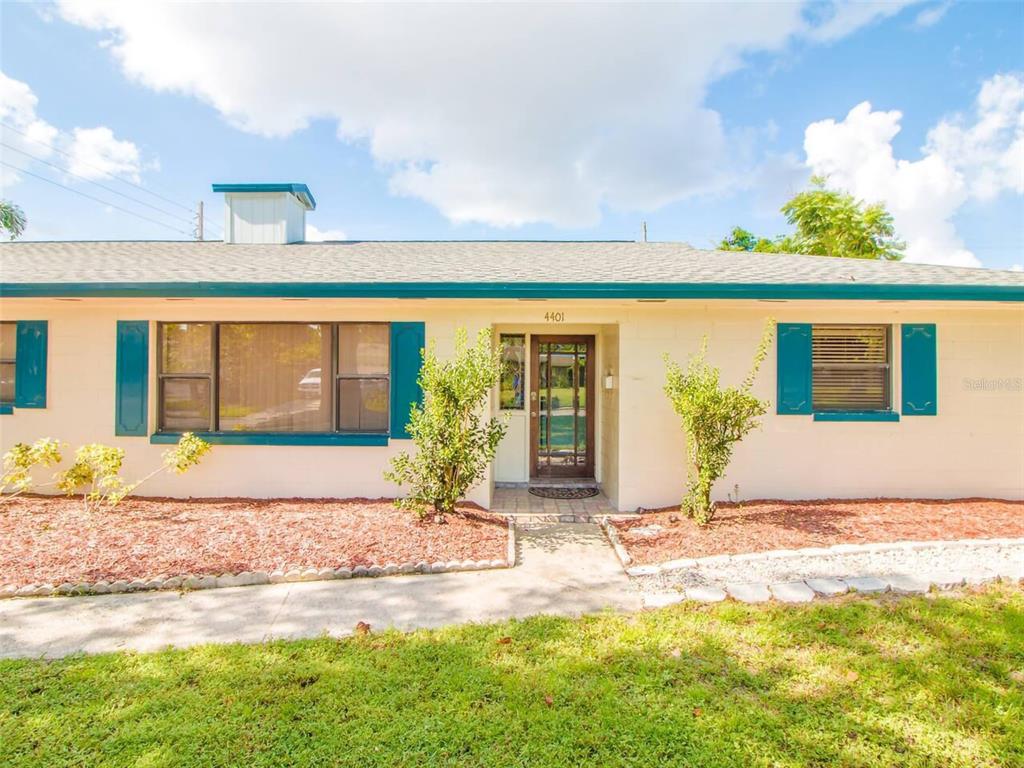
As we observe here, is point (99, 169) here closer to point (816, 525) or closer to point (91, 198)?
point (91, 198)

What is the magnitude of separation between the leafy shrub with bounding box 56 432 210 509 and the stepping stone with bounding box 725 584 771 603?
19.7ft

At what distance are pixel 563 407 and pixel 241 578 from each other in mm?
5093

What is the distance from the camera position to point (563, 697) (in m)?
2.49

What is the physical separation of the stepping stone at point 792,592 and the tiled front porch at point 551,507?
2256mm

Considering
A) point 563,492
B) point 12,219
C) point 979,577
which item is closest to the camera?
point 979,577

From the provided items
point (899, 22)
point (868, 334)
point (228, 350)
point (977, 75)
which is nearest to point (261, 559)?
point (228, 350)

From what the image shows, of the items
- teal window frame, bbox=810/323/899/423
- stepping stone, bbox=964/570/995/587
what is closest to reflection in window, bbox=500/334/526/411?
teal window frame, bbox=810/323/899/423

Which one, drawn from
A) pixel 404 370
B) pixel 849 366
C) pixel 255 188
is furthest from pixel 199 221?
pixel 849 366

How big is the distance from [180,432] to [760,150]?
14976 millimetres

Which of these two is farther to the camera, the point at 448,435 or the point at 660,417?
the point at 660,417

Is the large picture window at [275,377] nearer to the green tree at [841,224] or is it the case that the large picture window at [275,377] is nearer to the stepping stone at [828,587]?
the stepping stone at [828,587]

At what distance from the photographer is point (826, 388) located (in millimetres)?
6355

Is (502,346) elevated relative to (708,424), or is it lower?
elevated

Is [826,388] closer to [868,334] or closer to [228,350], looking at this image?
[868,334]
